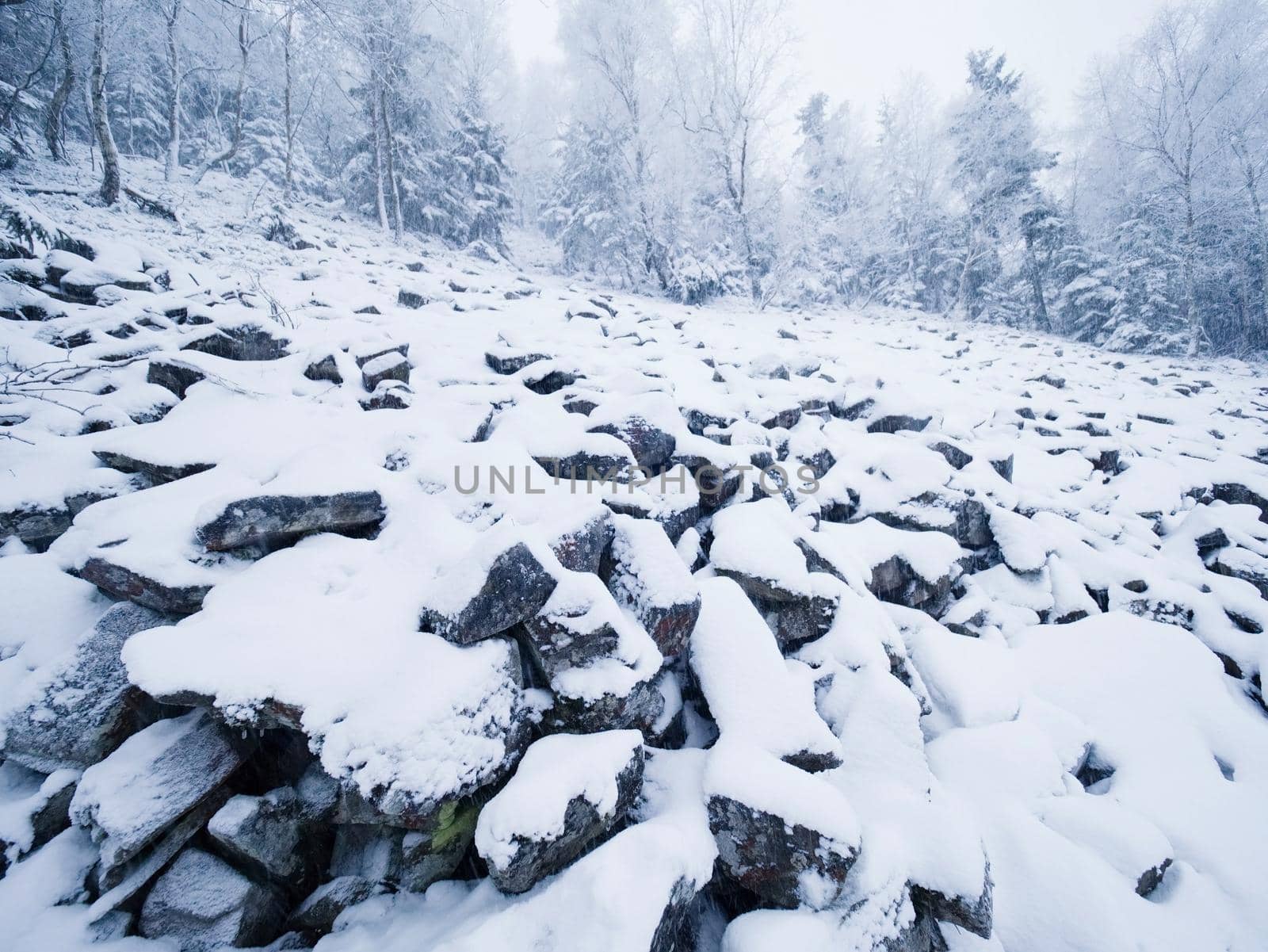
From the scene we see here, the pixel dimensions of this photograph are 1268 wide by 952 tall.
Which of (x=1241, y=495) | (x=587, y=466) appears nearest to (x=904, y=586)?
(x=587, y=466)

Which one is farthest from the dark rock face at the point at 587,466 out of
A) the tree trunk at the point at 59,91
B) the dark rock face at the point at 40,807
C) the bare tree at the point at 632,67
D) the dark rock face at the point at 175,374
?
the tree trunk at the point at 59,91

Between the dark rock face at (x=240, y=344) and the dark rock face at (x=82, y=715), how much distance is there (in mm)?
2964

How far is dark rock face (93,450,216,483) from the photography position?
9.34 ft

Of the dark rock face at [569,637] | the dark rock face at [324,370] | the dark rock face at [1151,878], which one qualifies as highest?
the dark rock face at [324,370]

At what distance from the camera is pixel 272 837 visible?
5.82ft

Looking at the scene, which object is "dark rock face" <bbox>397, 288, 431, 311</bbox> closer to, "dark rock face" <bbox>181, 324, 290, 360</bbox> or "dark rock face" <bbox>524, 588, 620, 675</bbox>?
"dark rock face" <bbox>181, 324, 290, 360</bbox>

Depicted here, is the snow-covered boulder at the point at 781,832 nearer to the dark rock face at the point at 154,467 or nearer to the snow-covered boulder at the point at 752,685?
the snow-covered boulder at the point at 752,685

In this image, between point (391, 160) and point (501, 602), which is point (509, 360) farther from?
point (391, 160)

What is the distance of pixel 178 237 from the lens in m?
8.35

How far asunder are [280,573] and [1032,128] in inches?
1094

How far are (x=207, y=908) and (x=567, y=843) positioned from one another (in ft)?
4.14

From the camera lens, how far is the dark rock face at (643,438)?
12.1 ft

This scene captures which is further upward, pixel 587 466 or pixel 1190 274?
pixel 1190 274

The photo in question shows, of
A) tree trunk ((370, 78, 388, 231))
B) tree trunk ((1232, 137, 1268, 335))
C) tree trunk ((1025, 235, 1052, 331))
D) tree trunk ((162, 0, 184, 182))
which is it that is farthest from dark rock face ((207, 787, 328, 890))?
tree trunk ((1025, 235, 1052, 331))
